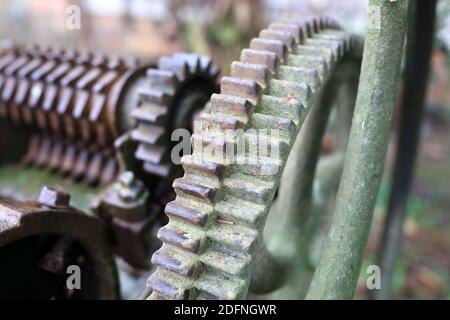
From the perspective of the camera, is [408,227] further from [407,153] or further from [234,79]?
[234,79]

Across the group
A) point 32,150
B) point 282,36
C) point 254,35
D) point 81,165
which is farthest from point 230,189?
point 254,35

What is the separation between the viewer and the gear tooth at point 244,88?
647mm

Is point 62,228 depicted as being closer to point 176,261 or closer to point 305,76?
point 176,261

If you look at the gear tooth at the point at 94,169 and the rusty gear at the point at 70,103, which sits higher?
the rusty gear at the point at 70,103

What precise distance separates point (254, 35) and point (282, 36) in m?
2.18

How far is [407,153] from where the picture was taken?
4.35 feet

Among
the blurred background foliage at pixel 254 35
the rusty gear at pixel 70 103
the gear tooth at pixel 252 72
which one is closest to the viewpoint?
the gear tooth at pixel 252 72

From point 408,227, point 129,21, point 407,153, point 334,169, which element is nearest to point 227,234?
point 334,169

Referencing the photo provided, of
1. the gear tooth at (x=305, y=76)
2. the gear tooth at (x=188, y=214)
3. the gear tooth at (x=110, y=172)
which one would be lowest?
the gear tooth at (x=110, y=172)

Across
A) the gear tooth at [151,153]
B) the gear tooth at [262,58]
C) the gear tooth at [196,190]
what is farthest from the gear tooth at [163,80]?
the gear tooth at [196,190]

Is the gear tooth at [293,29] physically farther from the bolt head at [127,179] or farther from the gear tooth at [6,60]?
the gear tooth at [6,60]

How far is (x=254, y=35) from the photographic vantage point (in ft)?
9.37

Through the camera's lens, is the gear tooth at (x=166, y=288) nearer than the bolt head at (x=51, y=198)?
Yes

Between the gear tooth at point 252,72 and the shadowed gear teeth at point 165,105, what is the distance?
0.75 feet
